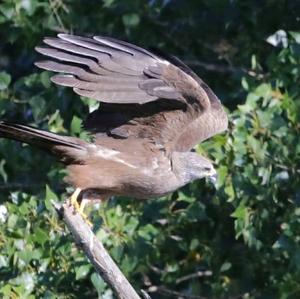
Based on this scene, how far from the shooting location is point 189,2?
10.7 m

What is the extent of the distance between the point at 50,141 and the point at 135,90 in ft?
1.76

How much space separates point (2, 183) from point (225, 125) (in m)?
1.84

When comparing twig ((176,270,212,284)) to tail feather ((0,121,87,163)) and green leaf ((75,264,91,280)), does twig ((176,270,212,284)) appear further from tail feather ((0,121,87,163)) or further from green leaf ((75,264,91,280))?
tail feather ((0,121,87,163))

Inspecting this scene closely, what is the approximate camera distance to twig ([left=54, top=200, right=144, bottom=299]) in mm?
8141

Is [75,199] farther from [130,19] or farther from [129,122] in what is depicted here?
[130,19]

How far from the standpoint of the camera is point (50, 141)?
28.8ft

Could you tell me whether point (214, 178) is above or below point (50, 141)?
below

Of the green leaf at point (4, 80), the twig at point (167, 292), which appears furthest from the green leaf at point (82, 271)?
the green leaf at point (4, 80)

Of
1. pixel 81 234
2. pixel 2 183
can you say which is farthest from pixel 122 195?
pixel 2 183

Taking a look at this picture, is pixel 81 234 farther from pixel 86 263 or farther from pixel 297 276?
pixel 297 276

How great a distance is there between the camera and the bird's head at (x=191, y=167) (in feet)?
30.2

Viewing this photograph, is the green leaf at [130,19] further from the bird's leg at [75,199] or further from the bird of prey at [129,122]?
the bird's leg at [75,199]

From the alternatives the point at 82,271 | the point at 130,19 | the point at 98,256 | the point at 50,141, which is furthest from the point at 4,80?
the point at 98,256

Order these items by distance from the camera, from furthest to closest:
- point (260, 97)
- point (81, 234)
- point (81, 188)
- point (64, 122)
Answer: point (64, 122) < point (260, 97) < point (81, 188) < point (81, 234)
